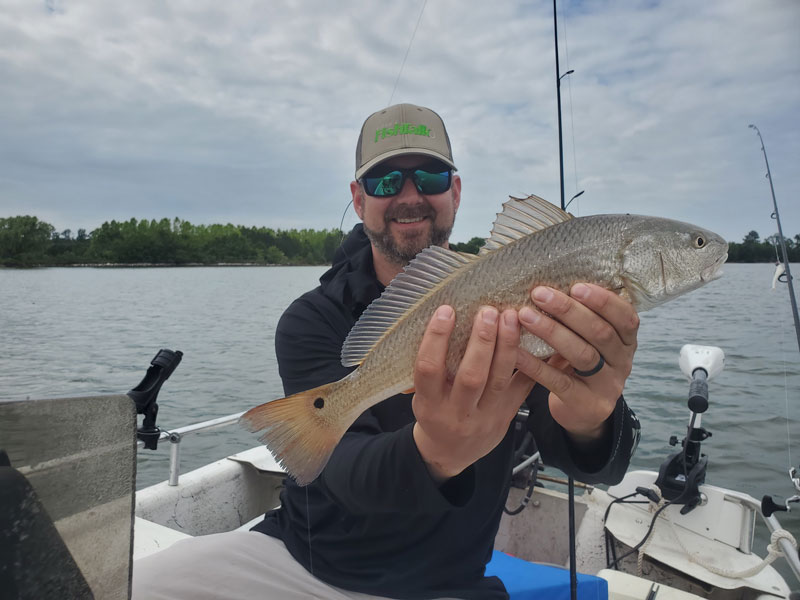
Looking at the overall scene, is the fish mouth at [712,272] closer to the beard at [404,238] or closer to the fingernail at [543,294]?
the fingernail at [543,294]

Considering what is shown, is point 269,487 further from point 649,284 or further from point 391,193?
point 649,284

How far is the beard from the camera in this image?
3.13 meters

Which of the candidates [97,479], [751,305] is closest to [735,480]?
[97,479]

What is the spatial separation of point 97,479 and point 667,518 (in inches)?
159

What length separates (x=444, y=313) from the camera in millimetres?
1903

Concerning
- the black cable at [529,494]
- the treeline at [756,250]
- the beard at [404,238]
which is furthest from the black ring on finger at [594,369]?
the treeline at [756,250]

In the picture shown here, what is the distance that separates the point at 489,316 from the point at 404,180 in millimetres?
1529

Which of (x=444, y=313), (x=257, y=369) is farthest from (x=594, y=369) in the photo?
(x=257, y=369)

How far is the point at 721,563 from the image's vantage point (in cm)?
356

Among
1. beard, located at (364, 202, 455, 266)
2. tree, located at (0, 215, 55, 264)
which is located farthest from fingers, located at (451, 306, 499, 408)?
tree, located at (0, 215, 55, 264)

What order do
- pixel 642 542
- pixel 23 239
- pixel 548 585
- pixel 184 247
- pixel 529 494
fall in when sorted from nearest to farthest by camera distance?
1. pixel 548 585
2. pixel 642 542
3. pixel 529 494
4. pixel 23 239
5. pixel 184 247

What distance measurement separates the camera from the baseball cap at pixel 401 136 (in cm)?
315

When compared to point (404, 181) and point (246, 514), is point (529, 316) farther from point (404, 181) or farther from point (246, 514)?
point (246, 514)

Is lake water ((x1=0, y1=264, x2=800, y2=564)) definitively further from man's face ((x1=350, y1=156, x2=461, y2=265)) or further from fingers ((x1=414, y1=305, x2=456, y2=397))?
man's face ((x1=350, y1=156, x2=461, y2=265))
